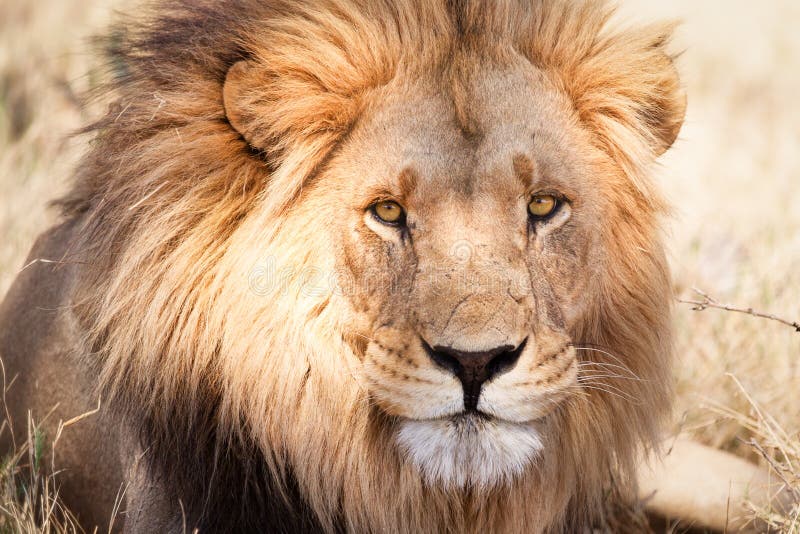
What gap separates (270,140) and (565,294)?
86 centimetres

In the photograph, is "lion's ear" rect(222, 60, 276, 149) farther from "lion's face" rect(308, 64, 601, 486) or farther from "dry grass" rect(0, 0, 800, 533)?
"dry grass" rect(0, 0, 800, 533)

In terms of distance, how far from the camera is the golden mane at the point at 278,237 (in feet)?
8.39

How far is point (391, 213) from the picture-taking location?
2.53 m

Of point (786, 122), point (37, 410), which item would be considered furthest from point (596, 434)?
point (786, 122)

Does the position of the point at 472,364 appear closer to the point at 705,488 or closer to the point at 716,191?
the point at 705,488

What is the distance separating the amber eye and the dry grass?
59 centimetres

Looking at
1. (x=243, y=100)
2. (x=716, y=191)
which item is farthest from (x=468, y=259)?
(x=716, y=191)

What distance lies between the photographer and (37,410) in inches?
132

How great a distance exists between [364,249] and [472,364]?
1.49 feet

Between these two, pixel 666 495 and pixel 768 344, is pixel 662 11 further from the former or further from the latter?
pixel 666 495

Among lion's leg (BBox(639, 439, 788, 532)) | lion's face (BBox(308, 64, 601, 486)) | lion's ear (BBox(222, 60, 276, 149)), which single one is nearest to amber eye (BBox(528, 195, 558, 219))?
lion's face (BBox(308, 64, 601, 486))

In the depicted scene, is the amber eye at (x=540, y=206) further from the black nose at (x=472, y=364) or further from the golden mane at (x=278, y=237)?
the black nose at (x=472, y=364)

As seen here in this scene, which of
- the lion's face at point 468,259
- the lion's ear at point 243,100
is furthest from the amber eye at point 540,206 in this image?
the lion's ear at point 243,100

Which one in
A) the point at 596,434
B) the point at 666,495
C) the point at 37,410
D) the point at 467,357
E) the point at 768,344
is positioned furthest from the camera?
the point at 768,344
